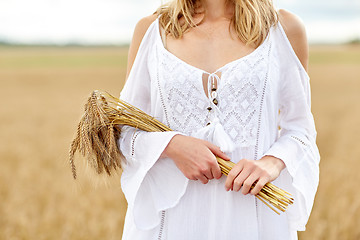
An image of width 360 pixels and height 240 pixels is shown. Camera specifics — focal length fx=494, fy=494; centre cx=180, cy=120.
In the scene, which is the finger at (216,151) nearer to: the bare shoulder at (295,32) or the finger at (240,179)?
the finger at (240,179)

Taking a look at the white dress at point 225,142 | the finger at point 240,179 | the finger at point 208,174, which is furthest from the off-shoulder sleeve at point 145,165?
the finger at point 240,179

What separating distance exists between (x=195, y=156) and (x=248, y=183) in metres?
0.19

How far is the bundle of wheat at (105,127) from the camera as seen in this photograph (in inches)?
67.1

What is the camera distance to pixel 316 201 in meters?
4.85

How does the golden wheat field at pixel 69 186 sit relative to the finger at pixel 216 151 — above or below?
below

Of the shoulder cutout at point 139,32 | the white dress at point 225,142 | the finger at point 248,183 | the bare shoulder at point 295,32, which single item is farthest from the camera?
the shoulder cutout at point 139,32

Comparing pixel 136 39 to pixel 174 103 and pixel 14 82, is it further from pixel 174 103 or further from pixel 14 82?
pixel 14 82

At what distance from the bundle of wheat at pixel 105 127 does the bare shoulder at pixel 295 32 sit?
1.78ft

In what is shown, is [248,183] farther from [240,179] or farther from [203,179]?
[203,179]

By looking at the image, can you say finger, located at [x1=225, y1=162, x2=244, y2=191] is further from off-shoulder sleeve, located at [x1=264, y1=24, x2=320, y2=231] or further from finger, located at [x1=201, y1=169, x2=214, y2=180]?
off-shoulder sleeve, located at [x1=264, y1=24, x2=320, y2=231]

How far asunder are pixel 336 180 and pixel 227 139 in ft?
14.1

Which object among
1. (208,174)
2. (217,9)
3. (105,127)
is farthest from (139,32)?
(208,174)

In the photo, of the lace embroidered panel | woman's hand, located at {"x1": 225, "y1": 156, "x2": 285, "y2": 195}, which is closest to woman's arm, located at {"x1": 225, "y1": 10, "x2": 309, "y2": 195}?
woman's hand, located at {"x1": 225, "y1": 156, "x2": 285, "y2": 195}

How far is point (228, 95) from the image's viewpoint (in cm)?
167
